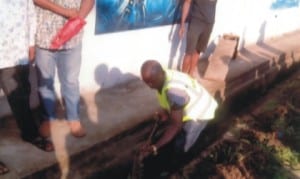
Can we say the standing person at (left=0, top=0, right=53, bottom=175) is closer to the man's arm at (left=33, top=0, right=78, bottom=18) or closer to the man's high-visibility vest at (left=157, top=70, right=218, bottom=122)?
the man's arm at (left=33, top=0, right=78, bottom=18)

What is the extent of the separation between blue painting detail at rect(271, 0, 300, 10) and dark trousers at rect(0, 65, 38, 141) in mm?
8060

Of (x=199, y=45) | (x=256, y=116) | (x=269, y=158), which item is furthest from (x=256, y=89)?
(x=269, y=158)

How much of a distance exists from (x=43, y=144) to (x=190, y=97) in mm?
1621

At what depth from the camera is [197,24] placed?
6457 millimetres

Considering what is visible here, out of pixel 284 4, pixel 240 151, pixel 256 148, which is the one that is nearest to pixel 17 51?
pixel 240 151

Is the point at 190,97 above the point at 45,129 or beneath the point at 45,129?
above

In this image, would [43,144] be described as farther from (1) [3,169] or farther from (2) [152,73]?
(2) [152,73]

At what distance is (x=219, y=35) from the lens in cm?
874

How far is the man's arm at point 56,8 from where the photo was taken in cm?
386

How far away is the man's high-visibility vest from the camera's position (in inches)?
163

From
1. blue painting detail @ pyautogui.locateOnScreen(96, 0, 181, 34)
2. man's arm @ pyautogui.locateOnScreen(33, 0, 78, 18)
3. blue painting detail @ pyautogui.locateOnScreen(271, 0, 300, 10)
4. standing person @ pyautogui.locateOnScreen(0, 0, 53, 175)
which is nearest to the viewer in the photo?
standing person @ pyautogui.locateOnScreen(0, 0, 53, 175)

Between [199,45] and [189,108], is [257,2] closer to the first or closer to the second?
[199,45]

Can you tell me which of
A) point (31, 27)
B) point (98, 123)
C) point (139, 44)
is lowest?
point (98, 123)

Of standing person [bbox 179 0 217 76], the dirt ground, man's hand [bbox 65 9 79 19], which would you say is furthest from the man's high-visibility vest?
standing person [bbox 179 0 217 76]
